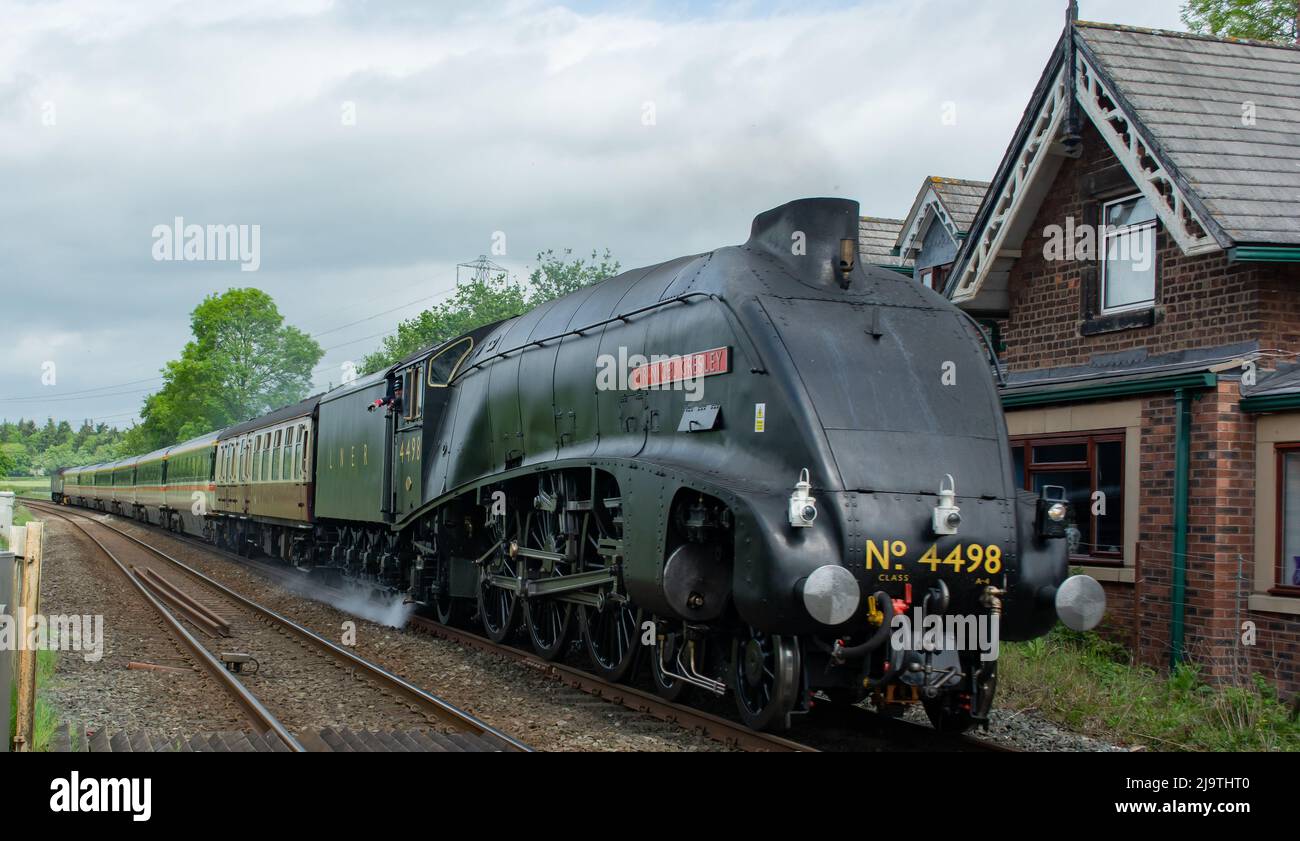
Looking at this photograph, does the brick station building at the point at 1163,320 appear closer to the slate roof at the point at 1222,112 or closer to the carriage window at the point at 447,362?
the slate roof at the point at 1222,112

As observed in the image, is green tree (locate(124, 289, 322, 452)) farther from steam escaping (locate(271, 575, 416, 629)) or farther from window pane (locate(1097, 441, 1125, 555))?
window pane (locate(1097, 441, 1125, 555))

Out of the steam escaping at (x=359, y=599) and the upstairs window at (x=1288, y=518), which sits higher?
the upstairs window at (x=1288, y=518)

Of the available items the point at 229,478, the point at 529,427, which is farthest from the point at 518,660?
the point at 229,478

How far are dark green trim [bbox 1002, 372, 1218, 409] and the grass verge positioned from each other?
2.56 meters

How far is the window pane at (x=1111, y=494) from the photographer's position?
39.0 ft

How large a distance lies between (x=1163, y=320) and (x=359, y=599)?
1231cm

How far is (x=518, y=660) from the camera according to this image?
38.7 ft

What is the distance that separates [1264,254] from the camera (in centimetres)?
1061

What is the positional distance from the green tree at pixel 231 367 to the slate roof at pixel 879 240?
48.9 m

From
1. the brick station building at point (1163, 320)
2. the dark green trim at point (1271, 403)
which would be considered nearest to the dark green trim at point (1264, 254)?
the brick station building at point (1163, 320)

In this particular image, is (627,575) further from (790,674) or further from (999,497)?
(999,497)
